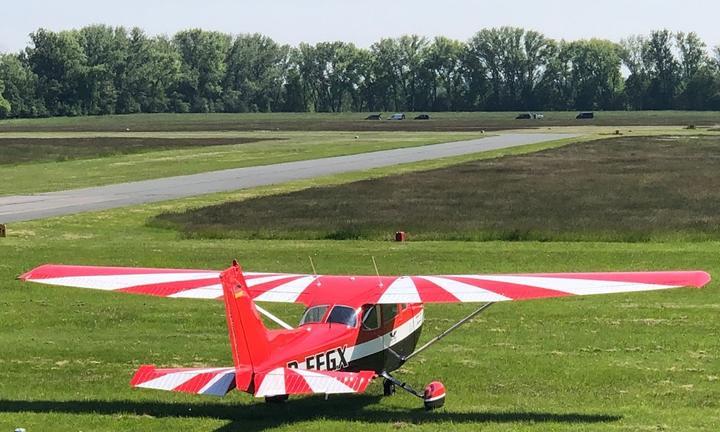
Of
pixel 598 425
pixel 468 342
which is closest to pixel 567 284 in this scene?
pixel 598 425

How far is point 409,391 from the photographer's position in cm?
1489

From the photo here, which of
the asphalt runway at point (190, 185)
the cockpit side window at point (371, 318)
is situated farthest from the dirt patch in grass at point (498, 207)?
the cockpit side window at point (371, 318)

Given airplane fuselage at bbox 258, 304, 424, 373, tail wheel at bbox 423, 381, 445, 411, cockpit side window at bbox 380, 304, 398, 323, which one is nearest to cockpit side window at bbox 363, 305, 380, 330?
airplane fuselage at bbox 258, 304, 424, 373

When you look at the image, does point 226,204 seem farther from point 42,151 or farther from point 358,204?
point 42,151

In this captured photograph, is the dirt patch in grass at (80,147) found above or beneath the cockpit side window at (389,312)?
beneath

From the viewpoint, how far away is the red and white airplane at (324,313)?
12445 mm

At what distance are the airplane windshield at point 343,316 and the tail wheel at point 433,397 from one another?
159cm

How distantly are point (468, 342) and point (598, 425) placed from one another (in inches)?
216

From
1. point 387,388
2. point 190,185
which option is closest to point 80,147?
point 190,185

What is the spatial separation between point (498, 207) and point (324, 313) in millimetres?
28555

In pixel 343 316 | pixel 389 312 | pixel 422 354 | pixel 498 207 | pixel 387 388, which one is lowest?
pixel 498 207

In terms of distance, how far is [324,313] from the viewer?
559 inches

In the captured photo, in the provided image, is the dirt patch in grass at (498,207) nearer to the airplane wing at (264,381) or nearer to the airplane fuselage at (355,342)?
the airplane fuselage at (355,342)

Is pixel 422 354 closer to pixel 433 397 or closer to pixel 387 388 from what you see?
pixel 387 388
